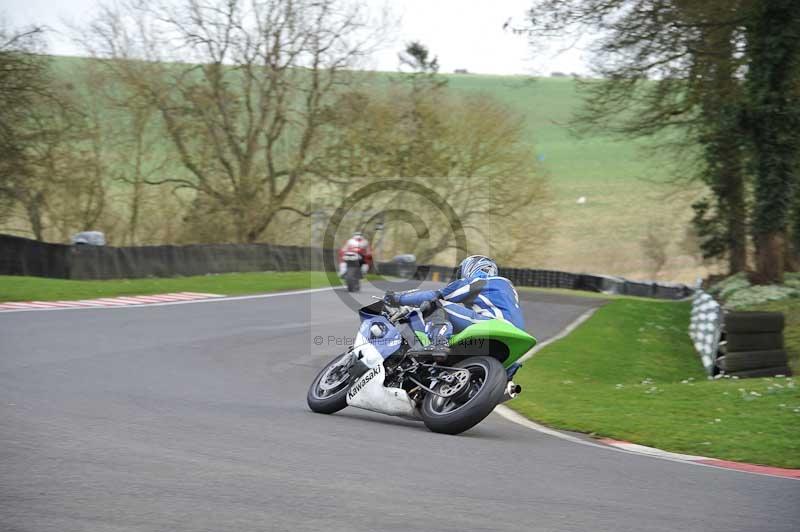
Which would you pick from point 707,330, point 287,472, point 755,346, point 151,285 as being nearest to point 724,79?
point 707,330

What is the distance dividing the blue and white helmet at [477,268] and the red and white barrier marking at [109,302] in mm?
11475

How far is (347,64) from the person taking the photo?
135ft

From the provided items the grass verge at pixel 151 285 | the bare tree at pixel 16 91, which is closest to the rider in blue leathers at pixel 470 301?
the grass verge at pixel 151 285

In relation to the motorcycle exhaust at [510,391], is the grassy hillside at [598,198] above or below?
above

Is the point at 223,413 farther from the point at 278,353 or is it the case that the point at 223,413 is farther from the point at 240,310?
the point at 240,310

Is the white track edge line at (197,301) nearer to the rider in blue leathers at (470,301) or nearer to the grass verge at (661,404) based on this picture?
the grass verge at (661,404)

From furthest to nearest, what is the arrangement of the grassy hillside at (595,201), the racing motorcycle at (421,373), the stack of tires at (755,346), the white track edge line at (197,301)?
the grassy hillside at (595,201), the white track edge line at (197,301), the stack of tires at (755,346), the racing motorcycle at (421,373)

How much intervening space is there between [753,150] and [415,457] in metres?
18.2

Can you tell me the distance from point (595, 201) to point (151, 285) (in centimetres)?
6374

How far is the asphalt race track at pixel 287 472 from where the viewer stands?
15.7ft

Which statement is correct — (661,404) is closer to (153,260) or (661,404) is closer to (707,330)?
(707,330)

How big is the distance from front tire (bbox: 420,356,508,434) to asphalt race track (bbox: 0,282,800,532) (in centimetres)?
15

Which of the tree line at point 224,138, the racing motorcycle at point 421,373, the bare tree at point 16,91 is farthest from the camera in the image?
the tree line at point 224,138

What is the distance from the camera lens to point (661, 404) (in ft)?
34.8
